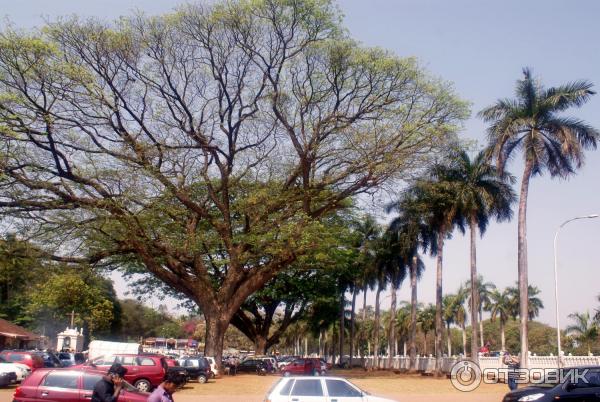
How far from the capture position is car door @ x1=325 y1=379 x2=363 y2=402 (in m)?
14.4

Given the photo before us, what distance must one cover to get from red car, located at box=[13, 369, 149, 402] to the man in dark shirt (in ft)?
10.2

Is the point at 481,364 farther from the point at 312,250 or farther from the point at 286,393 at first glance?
the point at 286,393

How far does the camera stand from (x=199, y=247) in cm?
3450

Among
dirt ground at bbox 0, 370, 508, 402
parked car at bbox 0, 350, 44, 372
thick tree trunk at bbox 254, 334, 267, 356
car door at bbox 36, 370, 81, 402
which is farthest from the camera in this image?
thick tree trunk at bbox 254, 334, 267, 356

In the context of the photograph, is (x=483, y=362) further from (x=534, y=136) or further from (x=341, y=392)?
(x=341, y=392)

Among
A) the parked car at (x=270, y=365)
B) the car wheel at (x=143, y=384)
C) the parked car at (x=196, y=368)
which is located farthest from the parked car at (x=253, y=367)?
the car wheel at (x=143, y=384)

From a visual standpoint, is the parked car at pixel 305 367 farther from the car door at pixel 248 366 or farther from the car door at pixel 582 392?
the car door at pixel 582 392

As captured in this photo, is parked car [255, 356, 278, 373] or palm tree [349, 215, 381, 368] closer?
parked car [255, 356, 278, 373]

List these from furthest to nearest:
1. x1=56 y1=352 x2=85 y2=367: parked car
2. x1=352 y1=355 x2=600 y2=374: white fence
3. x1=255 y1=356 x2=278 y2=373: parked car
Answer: x1=255 y1=356 x2=278 y2=373: parked car
x1=56 y1=352 x2=85 y2=367: parked car
x1=352 y1=355 x2=600 y2=374: white fence

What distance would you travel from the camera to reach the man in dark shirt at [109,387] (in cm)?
1013

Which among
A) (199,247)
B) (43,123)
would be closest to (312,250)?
(199,247)

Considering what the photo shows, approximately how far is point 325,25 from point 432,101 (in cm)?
721

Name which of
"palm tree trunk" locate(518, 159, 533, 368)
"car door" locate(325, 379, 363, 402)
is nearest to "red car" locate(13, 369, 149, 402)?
"car door" locate(325, 379, 363, 402)

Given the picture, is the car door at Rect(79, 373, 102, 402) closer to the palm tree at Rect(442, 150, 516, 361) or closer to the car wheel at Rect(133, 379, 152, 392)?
the car wheel at Rect(133, 379, 152, 392)
